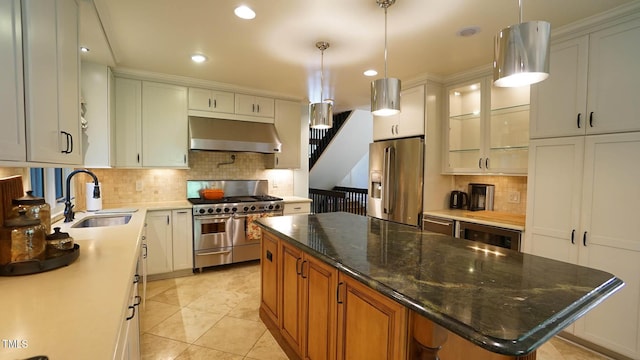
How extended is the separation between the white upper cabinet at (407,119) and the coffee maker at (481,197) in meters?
0.98

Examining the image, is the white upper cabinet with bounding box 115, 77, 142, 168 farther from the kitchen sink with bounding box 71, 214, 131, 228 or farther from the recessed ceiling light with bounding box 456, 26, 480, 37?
the recessed ceiling light with bounding box 456, 26, 480, 37

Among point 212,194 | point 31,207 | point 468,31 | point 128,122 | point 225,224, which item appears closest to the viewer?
point 31,207

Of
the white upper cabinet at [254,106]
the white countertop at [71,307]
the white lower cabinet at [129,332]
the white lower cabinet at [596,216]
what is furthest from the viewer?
the white upper cabinet at [254,106]

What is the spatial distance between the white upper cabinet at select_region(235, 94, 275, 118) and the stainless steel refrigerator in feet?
5.47

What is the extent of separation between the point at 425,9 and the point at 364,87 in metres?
2.06

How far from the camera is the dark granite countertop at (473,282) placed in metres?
0.92

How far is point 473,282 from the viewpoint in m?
1.25

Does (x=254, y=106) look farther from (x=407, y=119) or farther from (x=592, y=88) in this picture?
(x=592, y=88)

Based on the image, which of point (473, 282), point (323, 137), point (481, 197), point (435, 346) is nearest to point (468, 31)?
point (481, 197)

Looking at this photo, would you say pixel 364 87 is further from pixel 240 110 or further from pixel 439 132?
pixel 240 110

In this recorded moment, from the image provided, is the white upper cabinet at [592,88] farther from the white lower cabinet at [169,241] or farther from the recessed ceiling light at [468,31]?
the white lower cabinet at [169,241]

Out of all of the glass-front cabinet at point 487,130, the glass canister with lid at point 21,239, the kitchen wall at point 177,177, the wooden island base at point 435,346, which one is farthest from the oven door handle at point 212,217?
the wooden island base at point 435,346

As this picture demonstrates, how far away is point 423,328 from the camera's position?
1.19 metres

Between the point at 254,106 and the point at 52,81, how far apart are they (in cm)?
304
